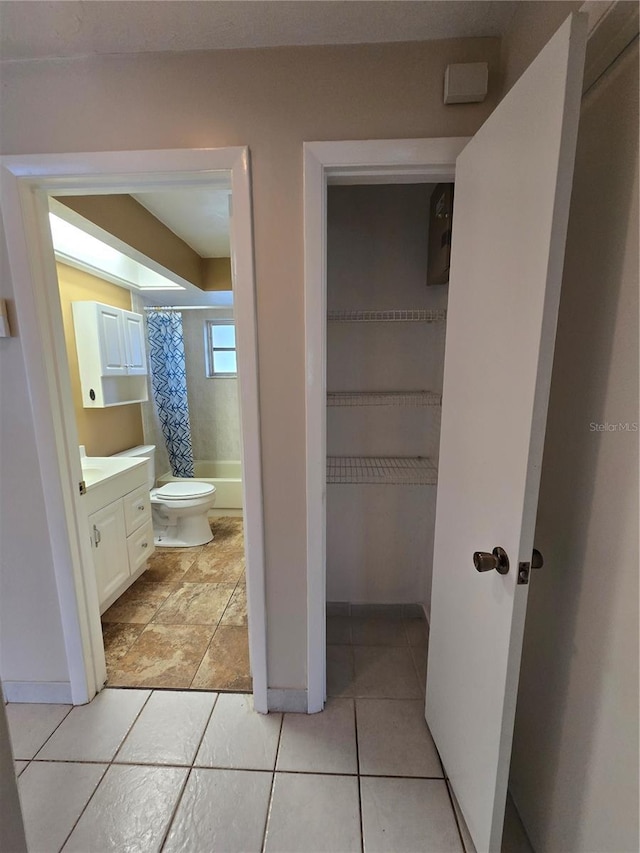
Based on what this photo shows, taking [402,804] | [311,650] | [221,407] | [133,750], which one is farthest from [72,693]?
[221,407]

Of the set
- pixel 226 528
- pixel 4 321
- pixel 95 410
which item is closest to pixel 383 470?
pixel 4 321

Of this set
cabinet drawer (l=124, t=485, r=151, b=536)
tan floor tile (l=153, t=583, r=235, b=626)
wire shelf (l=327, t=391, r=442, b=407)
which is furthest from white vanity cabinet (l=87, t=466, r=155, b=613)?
wire shelf (l=327, t=391, r=442, b=407)

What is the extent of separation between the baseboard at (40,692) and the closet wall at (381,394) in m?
1.28

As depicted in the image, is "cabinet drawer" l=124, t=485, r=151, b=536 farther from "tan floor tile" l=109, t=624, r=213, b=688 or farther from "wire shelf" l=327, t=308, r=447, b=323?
"wire shelf" l=327, t=308, r=447, b=323

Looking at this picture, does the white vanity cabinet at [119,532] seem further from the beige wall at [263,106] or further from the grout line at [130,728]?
the beige wall at [263,106]

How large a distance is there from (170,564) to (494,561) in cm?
245

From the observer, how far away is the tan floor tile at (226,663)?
156 centimetres

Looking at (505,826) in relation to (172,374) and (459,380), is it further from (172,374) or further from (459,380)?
(172,374)

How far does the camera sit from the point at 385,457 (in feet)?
6.24

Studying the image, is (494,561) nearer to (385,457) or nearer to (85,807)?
(385,457)

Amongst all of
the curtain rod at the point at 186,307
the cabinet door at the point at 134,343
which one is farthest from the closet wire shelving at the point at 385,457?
the curtain rod at the point at 186,307

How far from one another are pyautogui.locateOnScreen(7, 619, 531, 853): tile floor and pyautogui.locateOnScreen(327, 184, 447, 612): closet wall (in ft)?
1.93

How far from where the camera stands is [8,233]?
3.84 ft

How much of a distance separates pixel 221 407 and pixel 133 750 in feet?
10.3
